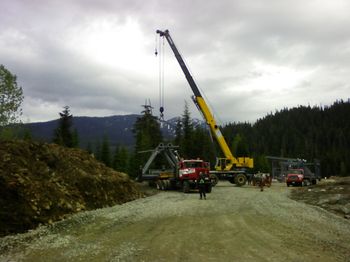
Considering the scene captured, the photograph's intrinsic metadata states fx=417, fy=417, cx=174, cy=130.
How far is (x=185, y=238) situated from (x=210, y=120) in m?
30.8

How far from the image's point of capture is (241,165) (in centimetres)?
4384

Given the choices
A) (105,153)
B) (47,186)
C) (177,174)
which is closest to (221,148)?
(177,174)

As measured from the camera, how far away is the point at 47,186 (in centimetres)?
1802

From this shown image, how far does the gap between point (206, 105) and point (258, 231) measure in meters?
29.4

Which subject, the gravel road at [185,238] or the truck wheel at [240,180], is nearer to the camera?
the gravel road at [185,238]

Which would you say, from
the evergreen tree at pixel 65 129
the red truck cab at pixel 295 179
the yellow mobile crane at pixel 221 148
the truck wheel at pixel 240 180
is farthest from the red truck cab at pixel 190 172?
the evergreen tree at pixel 65 129

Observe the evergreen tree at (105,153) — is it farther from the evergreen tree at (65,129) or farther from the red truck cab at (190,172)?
the red truck cab at (190,172)

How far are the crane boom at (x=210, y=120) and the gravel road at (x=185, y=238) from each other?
2392 centimetres

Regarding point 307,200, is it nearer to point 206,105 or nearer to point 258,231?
point 258,231

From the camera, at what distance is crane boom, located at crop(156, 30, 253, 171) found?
42812 millimetres

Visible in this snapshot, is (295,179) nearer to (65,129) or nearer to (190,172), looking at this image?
(190,172)

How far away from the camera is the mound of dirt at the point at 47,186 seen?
15086 mm

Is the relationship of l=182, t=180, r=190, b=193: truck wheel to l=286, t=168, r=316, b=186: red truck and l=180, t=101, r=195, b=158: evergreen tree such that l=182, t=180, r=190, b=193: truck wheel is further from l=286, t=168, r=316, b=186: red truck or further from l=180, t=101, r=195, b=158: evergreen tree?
l=180, t=101, r=195, b=158: evergreen tree

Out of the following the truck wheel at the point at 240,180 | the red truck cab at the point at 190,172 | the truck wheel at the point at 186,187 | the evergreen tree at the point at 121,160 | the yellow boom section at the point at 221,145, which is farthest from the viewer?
the evergreen tree at the point at 121,160
